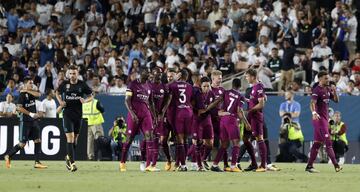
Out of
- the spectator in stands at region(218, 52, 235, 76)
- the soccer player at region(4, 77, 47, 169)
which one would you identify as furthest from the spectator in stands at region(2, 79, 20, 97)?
the soccer player at region(4, 77, 47, 169)

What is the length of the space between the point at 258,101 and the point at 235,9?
14561mm

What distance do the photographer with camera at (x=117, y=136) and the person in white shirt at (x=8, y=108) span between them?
3.09 m

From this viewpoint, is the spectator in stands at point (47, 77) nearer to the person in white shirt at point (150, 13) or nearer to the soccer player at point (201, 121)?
the person in white shirt at point (150, 13)

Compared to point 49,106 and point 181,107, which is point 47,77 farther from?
point 181,107

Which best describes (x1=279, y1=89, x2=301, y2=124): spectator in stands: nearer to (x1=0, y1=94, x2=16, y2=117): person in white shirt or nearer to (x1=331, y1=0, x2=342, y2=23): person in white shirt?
(x1=331, y1=0, x2=342, y2=23): person in white shirt

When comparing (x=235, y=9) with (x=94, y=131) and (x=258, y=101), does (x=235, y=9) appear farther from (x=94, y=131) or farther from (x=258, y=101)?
(x=258, y=101)

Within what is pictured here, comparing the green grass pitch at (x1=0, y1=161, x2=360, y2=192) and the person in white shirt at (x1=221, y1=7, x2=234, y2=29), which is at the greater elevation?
the person in white shirt at (x1=221, y1=7, x2=234, y2=29)

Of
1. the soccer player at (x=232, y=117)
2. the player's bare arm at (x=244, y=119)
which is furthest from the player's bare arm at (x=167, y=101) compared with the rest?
the player's bare arm at (x=244, y=119)

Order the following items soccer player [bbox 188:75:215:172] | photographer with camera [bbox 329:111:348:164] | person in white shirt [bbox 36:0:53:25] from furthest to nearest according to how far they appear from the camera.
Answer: person in white shirt [bbox 36:0:53:25]
photographer with camera [bbox 329:111:348:164]
soccer player [bbox 188:75:215:172]

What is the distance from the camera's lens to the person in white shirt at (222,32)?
36.4 meters

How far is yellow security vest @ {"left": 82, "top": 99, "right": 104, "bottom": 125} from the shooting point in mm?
32094

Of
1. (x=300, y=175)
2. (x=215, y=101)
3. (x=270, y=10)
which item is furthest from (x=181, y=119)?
(x=270, y=10)

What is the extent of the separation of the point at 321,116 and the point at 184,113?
2.97 metres

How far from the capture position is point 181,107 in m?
A: 22.8
